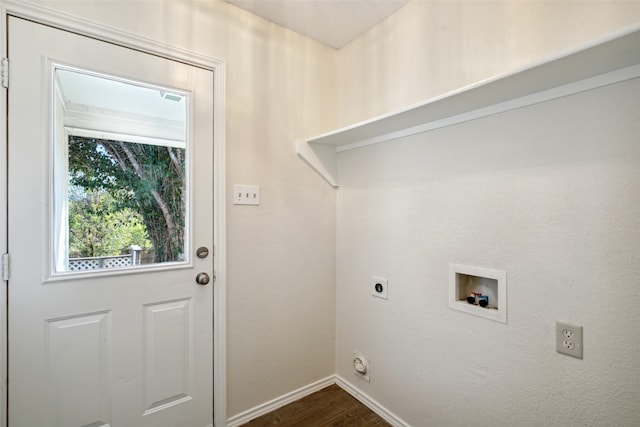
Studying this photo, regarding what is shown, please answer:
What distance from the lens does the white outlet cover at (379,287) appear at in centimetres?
178

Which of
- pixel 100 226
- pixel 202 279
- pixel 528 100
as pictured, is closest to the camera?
pixel 528 100

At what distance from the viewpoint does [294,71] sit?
6.32 feet

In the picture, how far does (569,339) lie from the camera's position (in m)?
1.10

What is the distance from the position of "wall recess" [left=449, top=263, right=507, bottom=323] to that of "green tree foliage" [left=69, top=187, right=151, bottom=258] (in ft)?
4.95

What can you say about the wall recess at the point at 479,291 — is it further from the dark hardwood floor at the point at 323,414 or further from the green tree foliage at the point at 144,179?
the green tree foliage at the point at 144,179

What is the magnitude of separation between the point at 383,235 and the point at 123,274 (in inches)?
53.5

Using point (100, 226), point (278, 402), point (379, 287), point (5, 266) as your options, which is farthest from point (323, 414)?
point (5, 266)

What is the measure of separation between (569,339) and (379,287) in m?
0.91

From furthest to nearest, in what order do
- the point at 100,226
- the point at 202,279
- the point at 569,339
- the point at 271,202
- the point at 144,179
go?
the point at 271,202, the point at 202,279, the point at 144,179, the point at 100,226, the point at 569,339

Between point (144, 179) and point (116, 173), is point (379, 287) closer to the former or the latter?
point (144, 179)

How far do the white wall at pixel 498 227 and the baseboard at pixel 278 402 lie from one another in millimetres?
222

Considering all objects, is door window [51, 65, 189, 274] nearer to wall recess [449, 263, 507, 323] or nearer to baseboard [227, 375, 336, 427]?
baseboard [227, 375, 336, 427]

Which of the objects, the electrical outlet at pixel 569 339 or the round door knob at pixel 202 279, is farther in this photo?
the round door knob at pixel 202 279

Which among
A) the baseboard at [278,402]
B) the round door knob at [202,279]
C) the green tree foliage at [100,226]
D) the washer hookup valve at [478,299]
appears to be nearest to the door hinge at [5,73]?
the green tree foliage at [100,226]
